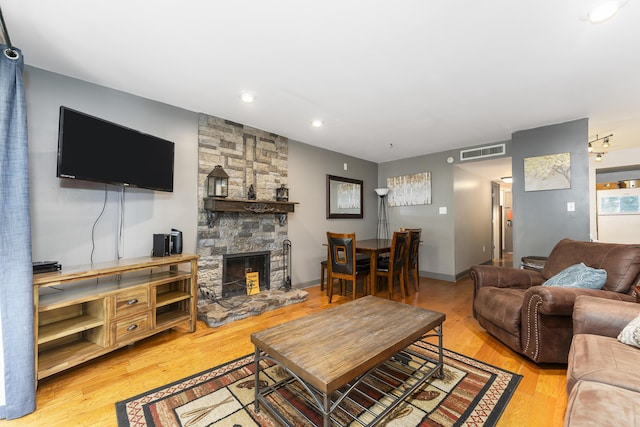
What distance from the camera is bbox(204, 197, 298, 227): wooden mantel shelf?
320 centimetres

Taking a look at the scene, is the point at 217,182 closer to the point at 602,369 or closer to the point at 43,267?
the point at 43,267

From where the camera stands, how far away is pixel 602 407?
3.16 ft

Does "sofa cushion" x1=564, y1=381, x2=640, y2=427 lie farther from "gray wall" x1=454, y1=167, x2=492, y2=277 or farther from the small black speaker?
"gray wall" x1=454, y1=167, x2=492, y2=277

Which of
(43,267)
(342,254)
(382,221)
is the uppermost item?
(382,221)

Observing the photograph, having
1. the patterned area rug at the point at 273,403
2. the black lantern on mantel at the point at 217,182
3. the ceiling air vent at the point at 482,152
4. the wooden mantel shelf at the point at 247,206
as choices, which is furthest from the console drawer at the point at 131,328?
the ceiling air vent at the point at 482,152

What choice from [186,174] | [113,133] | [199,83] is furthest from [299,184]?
[113,133]

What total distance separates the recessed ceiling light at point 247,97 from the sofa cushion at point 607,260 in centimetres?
350

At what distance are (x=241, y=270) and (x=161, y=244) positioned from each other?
4.10 ft

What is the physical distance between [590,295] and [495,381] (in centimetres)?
92

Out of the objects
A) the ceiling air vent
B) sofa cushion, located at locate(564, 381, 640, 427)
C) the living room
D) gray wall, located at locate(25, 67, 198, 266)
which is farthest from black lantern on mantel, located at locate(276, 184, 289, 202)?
sofa cushion, located at locate(564, 381, 640, 427)

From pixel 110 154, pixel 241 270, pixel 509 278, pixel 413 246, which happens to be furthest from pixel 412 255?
pixel 110 154

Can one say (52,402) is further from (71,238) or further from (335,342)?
(335,342)

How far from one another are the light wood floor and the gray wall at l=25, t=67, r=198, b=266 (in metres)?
0.97

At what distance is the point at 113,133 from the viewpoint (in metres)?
2.37
